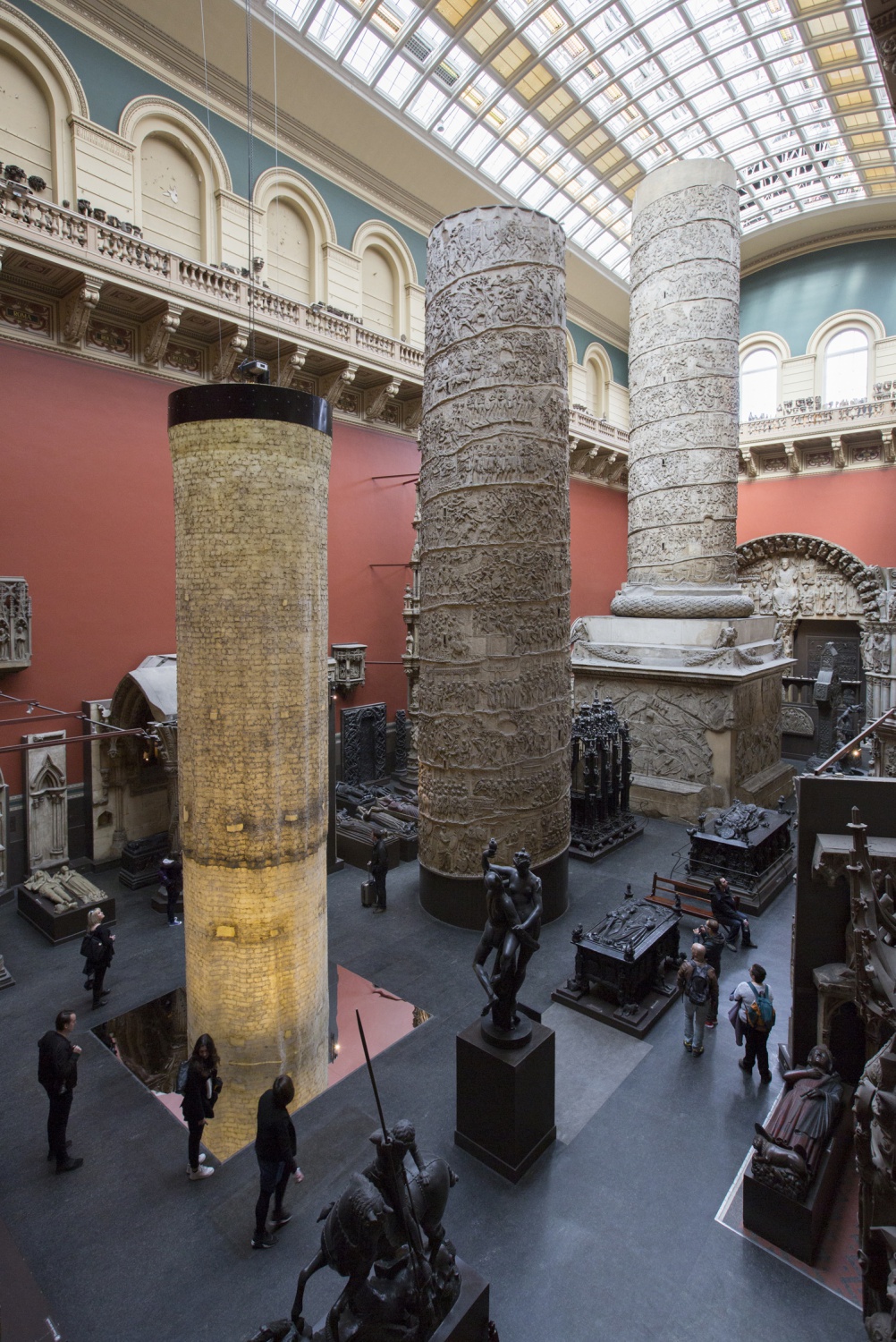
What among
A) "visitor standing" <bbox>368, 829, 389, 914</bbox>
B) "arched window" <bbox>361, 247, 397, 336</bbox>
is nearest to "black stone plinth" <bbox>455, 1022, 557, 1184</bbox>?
"visitor standing" <bbox>368, 829, 389, 914</bbox>

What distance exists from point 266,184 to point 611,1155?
49.5 ft

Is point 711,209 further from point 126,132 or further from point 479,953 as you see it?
point 479,953

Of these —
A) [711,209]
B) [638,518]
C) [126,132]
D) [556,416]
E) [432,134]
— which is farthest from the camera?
[432,134]

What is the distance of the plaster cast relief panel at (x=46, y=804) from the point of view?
933 cm

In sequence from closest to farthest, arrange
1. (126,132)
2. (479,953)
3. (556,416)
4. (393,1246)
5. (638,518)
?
(393,1246)
(479,953)
(556,416)
(126,132)
(638,518)

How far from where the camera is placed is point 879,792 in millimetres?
5008

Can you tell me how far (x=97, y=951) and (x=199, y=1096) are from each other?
275 centimetres

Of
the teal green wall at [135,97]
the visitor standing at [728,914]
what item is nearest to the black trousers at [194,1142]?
the visitor standing at [728,914]

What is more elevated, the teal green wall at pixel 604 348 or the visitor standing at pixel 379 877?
the teal green wall at pixel 604 348

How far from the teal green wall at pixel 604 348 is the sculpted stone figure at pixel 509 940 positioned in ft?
61.9

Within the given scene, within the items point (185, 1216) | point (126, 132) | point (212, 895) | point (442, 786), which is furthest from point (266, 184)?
point (185, 1216)

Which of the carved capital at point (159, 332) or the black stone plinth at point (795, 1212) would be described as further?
the carved capital at point (159, 332)

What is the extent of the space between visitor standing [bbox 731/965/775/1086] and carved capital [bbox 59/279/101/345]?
433 inches

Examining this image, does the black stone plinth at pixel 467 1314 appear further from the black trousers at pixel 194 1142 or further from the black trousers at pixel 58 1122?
the black trousers at pixel 58 1122
